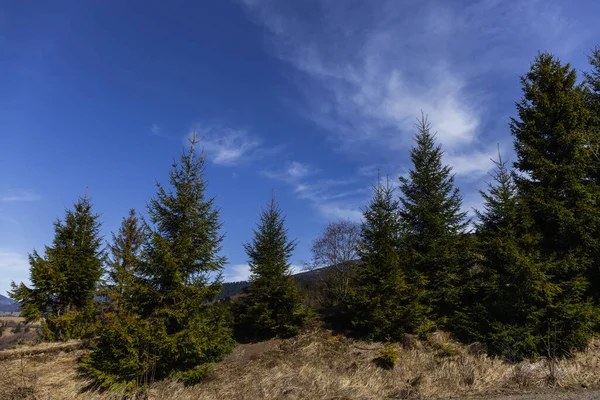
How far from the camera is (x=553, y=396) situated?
8258 mm

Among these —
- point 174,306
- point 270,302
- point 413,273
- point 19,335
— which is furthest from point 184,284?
point 19,335

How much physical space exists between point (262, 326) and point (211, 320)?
3.71 m

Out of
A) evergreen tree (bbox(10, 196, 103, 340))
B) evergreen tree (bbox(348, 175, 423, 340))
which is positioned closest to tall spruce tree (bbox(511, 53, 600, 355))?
evergreen tree (bbox(348, 175, 423, 340))

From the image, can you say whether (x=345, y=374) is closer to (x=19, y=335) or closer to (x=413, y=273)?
(x=413, y=273)

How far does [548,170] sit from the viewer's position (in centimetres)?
1327

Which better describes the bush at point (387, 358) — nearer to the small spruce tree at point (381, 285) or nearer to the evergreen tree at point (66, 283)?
the small spruce tree at point (381, 285)

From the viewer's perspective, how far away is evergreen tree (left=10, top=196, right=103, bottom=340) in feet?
55.6

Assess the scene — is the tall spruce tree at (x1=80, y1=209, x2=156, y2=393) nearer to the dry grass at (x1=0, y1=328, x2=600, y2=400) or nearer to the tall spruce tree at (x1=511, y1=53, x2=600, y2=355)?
the dry grass at (x1=0, y1=328, x2=600, y2=400)

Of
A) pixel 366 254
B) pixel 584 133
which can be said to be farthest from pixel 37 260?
pixel 584 133

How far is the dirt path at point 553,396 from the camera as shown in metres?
7.99

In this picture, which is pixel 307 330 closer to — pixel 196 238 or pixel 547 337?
pixel 196 238

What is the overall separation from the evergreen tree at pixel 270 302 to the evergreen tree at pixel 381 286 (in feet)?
8.38

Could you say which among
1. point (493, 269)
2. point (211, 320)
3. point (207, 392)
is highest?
point (493, 269)

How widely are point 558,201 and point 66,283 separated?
75.6ft
